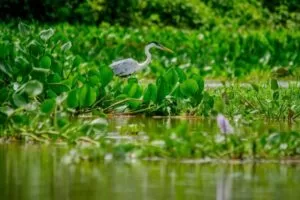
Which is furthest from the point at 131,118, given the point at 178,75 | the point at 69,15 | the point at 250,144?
the point at 69,15

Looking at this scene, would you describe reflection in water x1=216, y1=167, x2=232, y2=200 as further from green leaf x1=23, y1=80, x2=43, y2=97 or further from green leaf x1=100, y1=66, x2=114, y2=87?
green leaf x1=100, y1=66, x2=114, y2=87

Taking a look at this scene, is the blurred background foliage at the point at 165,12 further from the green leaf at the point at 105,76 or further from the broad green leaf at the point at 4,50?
the broad green leaf at the point at 4,50

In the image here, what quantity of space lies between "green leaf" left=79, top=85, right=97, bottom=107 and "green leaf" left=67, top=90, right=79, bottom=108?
0.52ft

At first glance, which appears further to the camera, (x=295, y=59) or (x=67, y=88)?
(x=295, y=59)

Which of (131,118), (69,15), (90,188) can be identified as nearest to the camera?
(90,188)

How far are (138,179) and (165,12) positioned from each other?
23.4 meters

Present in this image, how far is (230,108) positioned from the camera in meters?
12.0

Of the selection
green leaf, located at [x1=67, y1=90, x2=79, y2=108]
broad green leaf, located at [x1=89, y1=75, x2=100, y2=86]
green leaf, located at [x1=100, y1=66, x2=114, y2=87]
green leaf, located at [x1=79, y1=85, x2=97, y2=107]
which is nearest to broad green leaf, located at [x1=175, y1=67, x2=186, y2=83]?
green leaf, located at [x1=100, y1=66, x2=114, y2=87]

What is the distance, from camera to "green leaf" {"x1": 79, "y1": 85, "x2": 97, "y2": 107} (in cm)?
1160

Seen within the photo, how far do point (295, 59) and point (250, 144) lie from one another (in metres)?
12.8

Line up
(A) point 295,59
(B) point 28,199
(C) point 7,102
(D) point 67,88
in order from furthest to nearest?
(A) point 295,59 < (D) point 67,88 < (C) point 7,102 < (B) point 28,199

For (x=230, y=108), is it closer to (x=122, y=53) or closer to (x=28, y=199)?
(x=28, y=199)

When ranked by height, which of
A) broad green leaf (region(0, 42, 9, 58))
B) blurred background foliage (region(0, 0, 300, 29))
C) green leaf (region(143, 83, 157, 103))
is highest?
blurred background foliage (region(0, 0, 300, 29))

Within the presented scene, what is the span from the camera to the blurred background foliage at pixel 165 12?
28812 millimetres
